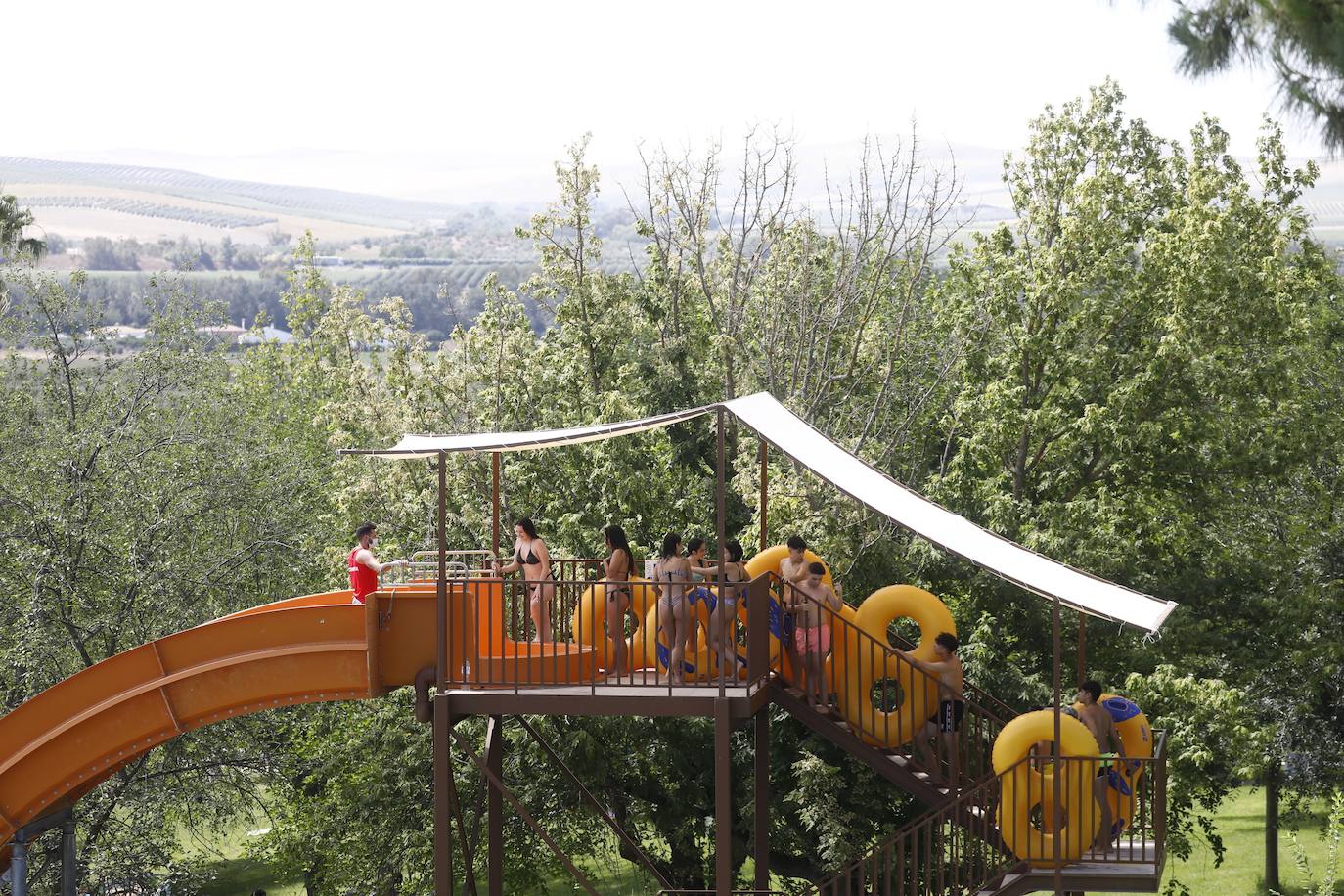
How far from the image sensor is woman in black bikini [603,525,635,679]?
14.4 meters

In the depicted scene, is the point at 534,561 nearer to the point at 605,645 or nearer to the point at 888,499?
the point at 605,645

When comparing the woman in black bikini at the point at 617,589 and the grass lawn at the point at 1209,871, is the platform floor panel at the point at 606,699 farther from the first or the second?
the grass lawn at the point at 1209,871

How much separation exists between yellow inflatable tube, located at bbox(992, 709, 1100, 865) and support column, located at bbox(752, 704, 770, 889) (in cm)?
312

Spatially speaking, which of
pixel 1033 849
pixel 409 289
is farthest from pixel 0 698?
pixel 409 289

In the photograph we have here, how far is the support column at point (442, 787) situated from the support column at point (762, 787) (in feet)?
12.1

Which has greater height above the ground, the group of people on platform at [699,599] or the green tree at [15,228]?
the green tree at [15,228]

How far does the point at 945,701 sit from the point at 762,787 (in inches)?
111

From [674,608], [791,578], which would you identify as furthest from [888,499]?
[674,608]

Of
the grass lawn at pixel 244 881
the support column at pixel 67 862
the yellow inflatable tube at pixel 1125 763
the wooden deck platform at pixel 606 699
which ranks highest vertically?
the wooden deck platform at pixel 606 699

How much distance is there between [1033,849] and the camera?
14.1 metres

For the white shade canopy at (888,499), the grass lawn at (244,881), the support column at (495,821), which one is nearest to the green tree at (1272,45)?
the white shade canopy at (888,499)

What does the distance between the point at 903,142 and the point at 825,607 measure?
556 inches

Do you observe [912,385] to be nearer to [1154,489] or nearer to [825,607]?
[1154,489]

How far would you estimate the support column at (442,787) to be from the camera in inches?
562
